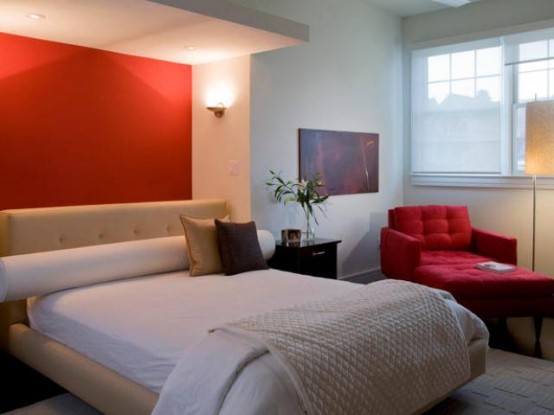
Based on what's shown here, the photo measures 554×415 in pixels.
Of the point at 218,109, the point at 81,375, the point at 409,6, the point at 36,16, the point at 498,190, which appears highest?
the point at 409,6

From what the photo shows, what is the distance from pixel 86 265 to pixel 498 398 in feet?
8.10

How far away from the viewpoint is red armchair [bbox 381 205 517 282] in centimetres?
455

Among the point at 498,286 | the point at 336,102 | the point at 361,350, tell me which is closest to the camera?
the point at 361,350

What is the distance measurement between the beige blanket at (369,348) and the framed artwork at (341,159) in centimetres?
221

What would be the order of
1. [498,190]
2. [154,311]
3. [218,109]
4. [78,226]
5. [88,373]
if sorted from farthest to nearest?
A: [498,190]
[218,109]
[78,226]
[154,311]
[88,373]

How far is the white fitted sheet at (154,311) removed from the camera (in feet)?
7.66

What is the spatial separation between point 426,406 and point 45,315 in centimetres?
206

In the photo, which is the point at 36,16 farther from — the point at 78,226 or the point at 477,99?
the point at 477,99

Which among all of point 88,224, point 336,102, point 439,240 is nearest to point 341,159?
point 336,102

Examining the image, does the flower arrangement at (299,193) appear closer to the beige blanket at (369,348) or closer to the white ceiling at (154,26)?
the white ceiling at (154,26)

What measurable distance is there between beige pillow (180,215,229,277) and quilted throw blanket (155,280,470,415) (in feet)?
3.83

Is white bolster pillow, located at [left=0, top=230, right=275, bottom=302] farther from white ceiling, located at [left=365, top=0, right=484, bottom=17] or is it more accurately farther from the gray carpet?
white ceiling, located at [left=365, top=0, right=484, bottom=17]

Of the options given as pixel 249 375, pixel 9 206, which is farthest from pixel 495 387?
pixel 9 206

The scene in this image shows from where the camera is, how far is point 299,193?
4.51 metres
